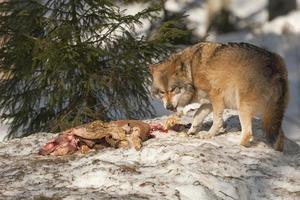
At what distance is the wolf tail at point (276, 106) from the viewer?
23.0 ft

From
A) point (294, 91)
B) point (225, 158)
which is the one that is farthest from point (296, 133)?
point (225, 158)

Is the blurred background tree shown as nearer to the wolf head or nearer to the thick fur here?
the thick fur

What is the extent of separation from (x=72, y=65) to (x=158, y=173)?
3.67 m

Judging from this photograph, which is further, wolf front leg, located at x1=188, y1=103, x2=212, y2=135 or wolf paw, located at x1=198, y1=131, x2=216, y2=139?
wolf front leg, located at x1=188, y1=103, x2=212, y2=135

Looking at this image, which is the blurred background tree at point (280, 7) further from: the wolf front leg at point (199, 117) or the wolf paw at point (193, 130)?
the wolf paw at point (193, 130)

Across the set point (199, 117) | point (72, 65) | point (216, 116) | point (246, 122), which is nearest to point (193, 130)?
point (199, 117)

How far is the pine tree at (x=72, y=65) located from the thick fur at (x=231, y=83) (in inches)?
70.3

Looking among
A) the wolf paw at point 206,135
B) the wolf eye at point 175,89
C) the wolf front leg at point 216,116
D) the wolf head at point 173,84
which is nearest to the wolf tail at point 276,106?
the wolf front leg at point 216,116

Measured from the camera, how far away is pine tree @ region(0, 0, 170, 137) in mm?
8867

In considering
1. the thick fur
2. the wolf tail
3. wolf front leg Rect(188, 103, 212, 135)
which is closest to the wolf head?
the thick fur

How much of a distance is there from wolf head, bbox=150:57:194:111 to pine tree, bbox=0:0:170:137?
1.74 metres

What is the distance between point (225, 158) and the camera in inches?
245

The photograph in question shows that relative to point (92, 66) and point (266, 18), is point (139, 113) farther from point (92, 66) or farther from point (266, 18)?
point (266, 18)

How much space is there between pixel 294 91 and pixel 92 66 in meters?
9.19
